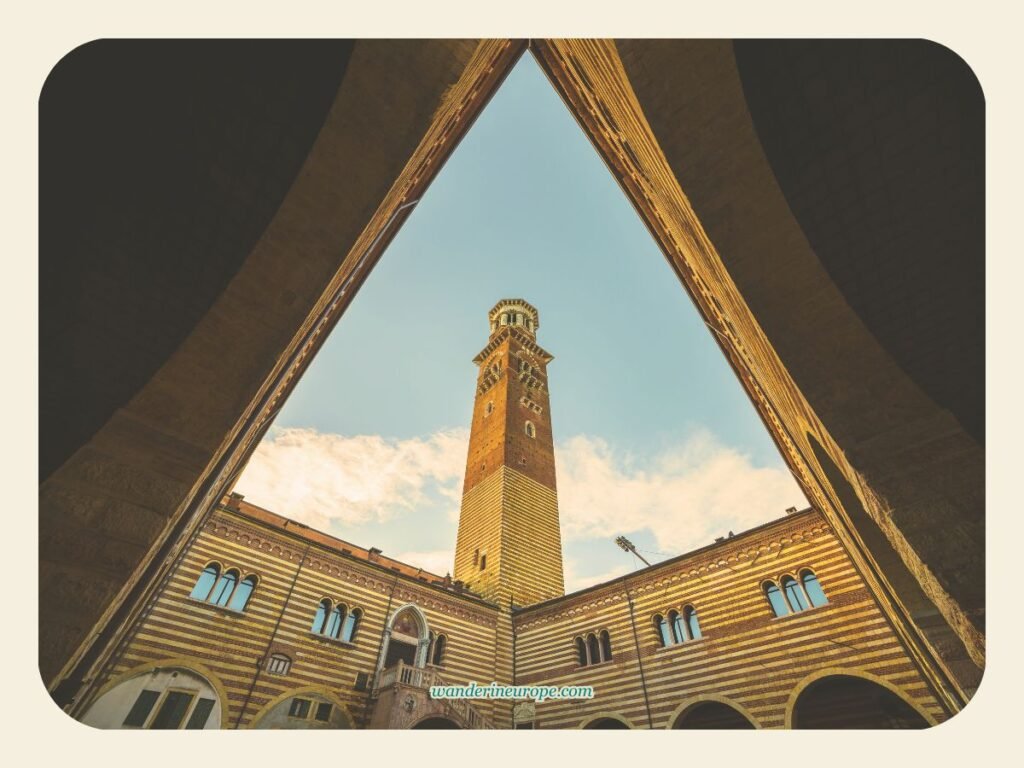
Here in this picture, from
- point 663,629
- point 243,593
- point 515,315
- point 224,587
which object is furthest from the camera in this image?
point 515,315

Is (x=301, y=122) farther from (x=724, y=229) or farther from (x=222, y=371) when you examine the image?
(x=724, y=229)

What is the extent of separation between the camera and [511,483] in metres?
21.1

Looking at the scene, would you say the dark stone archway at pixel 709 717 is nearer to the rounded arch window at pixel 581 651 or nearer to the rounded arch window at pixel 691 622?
the rounded arch window at pixel 691 622

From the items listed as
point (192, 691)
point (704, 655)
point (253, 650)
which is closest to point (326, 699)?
point (253, 650)

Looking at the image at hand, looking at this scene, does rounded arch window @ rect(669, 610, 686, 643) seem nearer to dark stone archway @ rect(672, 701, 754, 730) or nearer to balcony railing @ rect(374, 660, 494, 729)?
dark stone archway @ rect(672, 701, 754, 730)

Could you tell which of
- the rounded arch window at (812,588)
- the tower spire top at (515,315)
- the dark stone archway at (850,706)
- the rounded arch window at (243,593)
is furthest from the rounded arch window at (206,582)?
the tower spire top at (515,315)

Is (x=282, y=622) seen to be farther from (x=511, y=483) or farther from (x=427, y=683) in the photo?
(x=511, y=483)

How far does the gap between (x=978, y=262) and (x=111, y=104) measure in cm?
604

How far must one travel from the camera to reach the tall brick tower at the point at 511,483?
61.1 ft

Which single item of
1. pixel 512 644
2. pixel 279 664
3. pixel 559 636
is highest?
pixel 512 644

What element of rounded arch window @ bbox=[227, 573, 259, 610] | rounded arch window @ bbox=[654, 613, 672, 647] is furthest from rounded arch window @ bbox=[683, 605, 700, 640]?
rounded arch window @ bbox=[227, 573, 259, 610]

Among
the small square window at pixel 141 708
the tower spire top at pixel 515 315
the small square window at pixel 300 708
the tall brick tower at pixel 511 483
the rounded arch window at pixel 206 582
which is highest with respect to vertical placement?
the tower spire top at pixel 515 315

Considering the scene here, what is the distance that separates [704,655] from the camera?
39.1 feet

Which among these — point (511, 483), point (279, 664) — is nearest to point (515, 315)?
point (511, 483)
